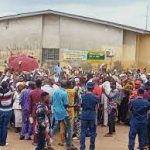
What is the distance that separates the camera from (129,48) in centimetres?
3678

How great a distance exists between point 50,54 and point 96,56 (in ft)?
10.2

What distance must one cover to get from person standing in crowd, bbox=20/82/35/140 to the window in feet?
64.4

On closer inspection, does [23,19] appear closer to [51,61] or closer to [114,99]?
[51,61]

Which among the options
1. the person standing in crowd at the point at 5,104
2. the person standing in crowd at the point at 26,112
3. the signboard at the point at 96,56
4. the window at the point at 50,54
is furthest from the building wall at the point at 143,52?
the person standing in crowd at the point at 5,104

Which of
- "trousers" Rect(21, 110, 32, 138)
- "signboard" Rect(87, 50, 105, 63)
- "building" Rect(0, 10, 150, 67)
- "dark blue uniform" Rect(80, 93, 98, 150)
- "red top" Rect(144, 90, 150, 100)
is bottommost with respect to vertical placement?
"trousers" Rect(21, 110, 32, 138)

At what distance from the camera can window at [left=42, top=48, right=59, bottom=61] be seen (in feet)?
121

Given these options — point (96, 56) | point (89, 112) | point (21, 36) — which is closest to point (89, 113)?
point (89, 112)

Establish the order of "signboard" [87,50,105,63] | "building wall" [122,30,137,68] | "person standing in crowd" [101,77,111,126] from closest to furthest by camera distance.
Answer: "person standing in crowd" [101,77,111,126] < "signboard" [87,50,105,63] < "building wall" [122,30,137,68]

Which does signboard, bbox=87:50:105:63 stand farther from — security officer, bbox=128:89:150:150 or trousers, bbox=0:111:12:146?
security officer, bbox=128:89:150:150

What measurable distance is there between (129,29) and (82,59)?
3.50 metres

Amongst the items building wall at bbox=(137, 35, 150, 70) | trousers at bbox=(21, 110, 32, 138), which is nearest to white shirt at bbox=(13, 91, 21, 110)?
trousers at bbox=(21, 110, 32, 138)

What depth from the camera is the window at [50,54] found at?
36781 mm

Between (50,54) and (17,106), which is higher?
(50,54)

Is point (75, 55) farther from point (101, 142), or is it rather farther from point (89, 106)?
point (89, 106)
